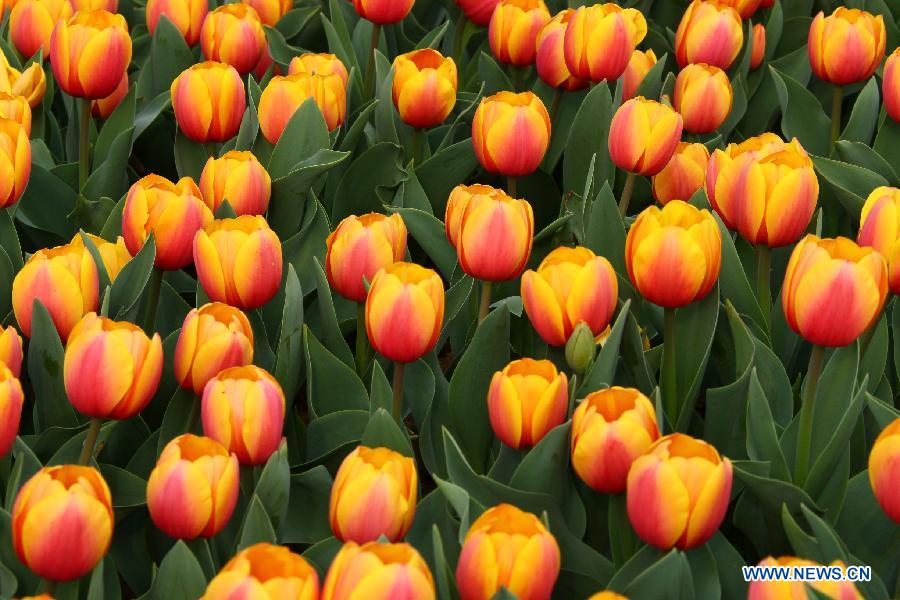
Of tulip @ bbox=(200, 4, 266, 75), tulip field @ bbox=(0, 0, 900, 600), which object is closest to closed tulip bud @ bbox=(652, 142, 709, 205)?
tulip field @ bbox=(0, 0, 900, 600)

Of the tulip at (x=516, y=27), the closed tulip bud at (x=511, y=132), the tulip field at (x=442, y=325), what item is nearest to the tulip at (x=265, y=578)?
the tulip field at (x=442, y=325)

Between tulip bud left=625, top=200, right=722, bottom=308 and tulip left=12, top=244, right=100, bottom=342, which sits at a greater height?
tulip bud left=625, top=200, right=722, bottom=308

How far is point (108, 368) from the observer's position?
128 centimetres

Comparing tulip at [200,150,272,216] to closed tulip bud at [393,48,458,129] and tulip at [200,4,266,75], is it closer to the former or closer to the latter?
closed tulip bud at [393,48,458,129]

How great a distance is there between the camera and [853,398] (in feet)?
4.52

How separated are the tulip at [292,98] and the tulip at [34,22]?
0.54 meters

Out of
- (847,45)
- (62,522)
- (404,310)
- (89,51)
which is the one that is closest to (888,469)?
(404,310)

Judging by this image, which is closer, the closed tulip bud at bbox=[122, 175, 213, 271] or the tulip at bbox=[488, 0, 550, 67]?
the closed tulip bud at bbox=[122, 175, 213, 271]

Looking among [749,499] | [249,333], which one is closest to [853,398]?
[749,499]

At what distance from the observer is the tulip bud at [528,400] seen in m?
1.30

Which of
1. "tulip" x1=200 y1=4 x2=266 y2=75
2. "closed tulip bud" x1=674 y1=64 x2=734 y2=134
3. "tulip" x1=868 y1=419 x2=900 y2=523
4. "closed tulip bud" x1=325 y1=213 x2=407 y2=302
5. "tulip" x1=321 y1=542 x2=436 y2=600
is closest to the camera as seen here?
"tulip" x1=321 y1=542 x2=436 y2=600

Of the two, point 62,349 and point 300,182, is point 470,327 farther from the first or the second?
point 62,349

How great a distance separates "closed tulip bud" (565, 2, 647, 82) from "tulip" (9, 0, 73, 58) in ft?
3.01

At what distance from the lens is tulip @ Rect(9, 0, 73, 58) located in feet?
7.26
